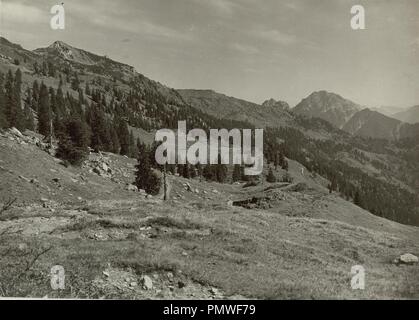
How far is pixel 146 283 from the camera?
17984 millimetres

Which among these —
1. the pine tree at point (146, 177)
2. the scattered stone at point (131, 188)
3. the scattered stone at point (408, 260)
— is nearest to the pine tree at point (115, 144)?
the scattered stone at point (131, 188)

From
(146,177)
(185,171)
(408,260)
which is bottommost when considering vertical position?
(185,171)

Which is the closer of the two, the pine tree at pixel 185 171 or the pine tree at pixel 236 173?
the pine tree at pixel 185 171

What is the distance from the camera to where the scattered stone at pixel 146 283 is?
17812mm

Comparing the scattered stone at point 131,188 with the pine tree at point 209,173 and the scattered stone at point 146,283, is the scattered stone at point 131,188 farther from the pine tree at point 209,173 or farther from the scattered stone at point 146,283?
the pine tree at point 209,173

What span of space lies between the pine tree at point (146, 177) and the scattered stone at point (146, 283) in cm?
6041

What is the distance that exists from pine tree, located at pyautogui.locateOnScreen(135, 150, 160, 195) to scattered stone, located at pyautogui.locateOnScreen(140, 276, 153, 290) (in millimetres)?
60406

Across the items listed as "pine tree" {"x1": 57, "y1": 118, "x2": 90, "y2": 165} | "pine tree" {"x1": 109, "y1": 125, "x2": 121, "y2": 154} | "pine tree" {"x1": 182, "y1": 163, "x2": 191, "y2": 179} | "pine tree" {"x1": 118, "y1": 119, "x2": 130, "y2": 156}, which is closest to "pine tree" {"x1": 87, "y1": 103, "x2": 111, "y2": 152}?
"pine tree" {"x1": 109, "y1": 125, "x2": 121, "y2": 154}

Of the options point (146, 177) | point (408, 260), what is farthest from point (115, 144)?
point (408, 260)

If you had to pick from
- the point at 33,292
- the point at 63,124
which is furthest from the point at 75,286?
the point at 63,124

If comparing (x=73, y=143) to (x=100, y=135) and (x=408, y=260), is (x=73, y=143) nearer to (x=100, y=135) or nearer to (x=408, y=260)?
(x=100, y=135)

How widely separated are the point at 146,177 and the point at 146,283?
2442 inches

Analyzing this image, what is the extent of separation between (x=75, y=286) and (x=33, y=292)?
205cm
